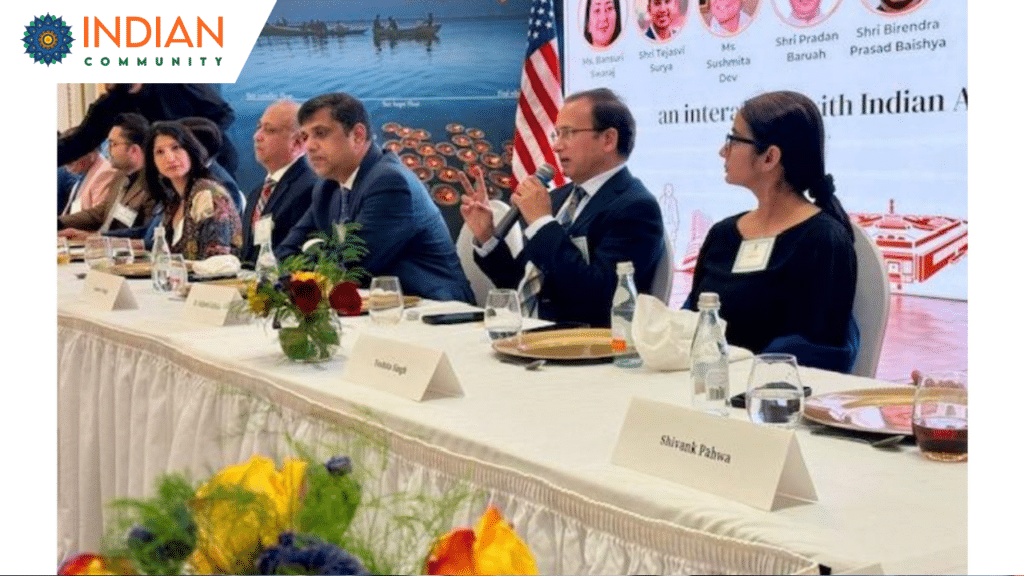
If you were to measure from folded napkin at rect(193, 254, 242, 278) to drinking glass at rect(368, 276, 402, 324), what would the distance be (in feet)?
4.30

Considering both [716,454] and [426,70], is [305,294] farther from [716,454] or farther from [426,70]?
[426,70]

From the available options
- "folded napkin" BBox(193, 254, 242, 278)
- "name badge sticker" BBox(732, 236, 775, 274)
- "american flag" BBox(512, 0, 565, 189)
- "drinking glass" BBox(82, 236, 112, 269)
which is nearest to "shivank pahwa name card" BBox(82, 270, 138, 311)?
"folded napkin" BBox(193, 254, 242, 278)

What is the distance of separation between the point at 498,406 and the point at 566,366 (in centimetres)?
35

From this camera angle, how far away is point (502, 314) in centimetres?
243

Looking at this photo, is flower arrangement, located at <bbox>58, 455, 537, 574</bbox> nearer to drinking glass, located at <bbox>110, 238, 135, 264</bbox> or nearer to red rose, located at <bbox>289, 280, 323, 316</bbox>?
red rose, located at <bbox>289, 280, 323, 316</bbox>

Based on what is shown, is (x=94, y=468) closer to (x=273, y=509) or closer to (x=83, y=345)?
(x=83, y=345)

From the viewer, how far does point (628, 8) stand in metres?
5.16

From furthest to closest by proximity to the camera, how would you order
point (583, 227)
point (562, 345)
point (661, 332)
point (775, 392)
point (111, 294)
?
point (583, 227), point (111, 294), point (562, 345), point (661, 332), point (775, 392)

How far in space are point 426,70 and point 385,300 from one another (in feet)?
12.2

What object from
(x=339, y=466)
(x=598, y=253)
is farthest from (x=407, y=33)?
(x=339, y=466)

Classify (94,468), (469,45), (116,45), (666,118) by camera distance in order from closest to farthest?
(94,468)
(116,45)
(666,118)
(469,45)

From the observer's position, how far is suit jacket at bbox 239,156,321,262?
4.63 m

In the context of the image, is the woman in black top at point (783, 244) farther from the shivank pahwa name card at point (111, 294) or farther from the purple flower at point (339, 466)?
the purple flower at point (339, 466)
